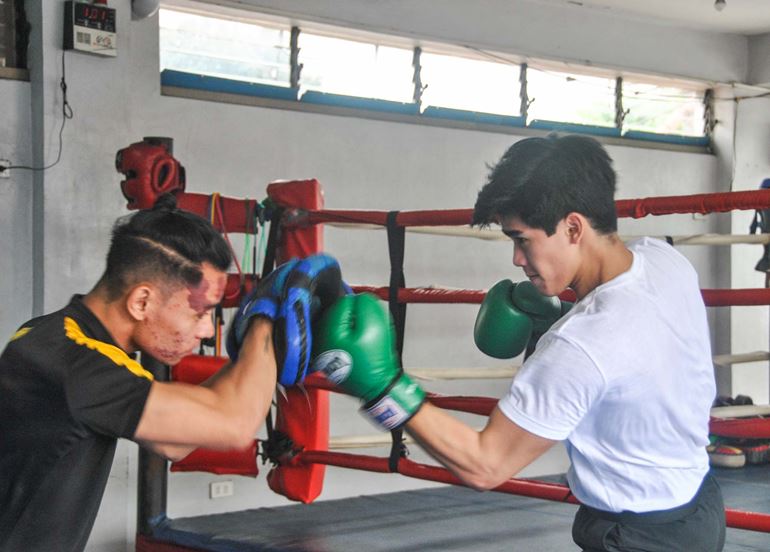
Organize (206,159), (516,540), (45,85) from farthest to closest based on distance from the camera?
(206,159) → (45,85) → (516,540)

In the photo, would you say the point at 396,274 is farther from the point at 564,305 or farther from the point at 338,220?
the point at 564,305

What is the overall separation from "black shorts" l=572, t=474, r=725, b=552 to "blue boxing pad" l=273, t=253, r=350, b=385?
0.52 metres

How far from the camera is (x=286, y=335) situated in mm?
1506

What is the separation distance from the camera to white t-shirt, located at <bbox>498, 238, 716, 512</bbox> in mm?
1467

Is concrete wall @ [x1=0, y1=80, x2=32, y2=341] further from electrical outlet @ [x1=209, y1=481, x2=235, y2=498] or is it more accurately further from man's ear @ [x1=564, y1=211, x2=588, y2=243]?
man's ear @ [x1=564, y1=211, x2=588, y2=243]

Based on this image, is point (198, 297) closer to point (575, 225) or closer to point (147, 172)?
point (575, 225)

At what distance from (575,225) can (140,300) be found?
669mm

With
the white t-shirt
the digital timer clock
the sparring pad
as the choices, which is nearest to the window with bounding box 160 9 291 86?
the digital timer clock

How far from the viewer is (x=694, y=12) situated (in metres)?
5.74

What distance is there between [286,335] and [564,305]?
0.97 metres

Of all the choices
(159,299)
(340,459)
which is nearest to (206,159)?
(340,459)

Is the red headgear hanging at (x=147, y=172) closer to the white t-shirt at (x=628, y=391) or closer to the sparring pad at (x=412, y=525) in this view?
the sparring pad at (x=412, y=525)

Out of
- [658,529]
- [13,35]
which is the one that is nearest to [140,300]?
[658,529]

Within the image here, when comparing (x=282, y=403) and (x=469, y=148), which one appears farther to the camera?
(x=469, y=148)
